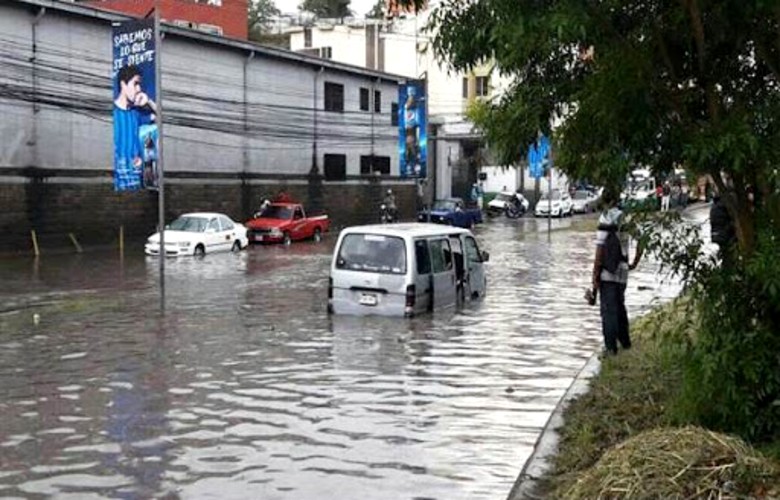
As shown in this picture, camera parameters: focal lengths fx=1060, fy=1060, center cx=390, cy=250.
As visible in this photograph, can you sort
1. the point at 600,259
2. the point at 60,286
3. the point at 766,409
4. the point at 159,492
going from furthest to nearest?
1. the point at 60,286
2. the point at 600,259
3. the point at 159,492
4. the point at 766,409

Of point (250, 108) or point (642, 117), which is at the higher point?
point (250, 108)

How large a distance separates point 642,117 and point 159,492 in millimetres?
4097

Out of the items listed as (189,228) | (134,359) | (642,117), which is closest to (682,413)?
(642,117)

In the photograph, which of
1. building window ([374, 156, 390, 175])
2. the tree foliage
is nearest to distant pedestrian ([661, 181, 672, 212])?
the tree foliage

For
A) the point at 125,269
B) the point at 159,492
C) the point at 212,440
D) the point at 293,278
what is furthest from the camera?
the point at 125,269

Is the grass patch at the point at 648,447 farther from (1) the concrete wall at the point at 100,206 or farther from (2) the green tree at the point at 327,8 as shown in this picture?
(2) the green tree at the point at 327,8

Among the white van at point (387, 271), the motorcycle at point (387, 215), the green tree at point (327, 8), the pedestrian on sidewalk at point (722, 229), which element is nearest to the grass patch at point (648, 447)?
the pedestrian on sidewalk at point (722, 229)

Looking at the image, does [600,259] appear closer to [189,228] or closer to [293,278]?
[293,278]

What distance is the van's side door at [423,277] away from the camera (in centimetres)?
1659

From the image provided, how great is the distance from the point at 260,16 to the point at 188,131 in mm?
55098

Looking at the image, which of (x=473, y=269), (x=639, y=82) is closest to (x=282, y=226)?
(x=473, y=269)

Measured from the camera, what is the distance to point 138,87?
23297mm

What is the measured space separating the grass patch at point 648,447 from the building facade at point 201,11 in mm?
52551

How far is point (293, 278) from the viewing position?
25.6m
